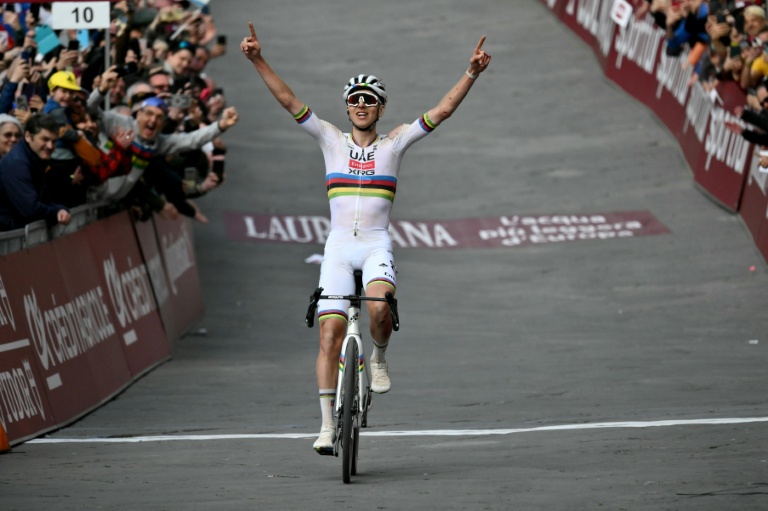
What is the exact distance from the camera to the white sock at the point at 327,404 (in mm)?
9602

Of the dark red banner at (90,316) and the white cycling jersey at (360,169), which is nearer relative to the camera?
the white cycling jersey at (360,169)

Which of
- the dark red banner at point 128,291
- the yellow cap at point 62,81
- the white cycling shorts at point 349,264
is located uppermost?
the white cycling shorts at point 349,264

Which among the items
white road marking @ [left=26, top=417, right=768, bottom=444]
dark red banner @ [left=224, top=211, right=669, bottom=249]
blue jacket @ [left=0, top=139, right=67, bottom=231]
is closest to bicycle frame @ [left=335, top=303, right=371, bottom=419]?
white road marking @ [left=26, top=417, right=768, bottom=444]

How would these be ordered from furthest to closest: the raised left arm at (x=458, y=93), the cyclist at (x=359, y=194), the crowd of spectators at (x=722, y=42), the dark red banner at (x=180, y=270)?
the crowd of spectators at (x=722, y=42)
the dark red banner at (x=180, y=270)
the raised left arm at (x=458, y=93)
the cyclist at (x=359, y=194)

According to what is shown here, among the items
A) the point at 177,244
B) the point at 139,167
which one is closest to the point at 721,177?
the point at 177,244

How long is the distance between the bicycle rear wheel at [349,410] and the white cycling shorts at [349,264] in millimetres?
456

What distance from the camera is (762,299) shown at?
60.9ft

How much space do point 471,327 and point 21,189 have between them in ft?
24.1

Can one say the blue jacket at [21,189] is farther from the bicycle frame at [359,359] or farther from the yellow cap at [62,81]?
the bicycle frame at [359,359]

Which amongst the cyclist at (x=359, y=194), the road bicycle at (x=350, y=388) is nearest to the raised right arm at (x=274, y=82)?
the cyclist at (x=359, y=194)

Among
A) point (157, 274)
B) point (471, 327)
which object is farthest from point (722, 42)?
point (157, 274)

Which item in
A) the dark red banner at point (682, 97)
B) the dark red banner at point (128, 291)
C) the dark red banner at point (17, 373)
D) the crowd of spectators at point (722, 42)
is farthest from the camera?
the dark red banner at point (682, 97)

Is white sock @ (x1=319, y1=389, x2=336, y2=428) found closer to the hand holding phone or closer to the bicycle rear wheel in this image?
the bicycle rear wheel

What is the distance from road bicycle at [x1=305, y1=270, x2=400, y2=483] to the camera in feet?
30.0
